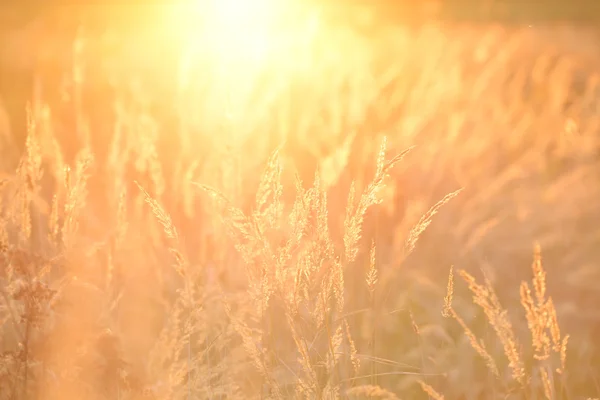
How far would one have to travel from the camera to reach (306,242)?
9.19ft

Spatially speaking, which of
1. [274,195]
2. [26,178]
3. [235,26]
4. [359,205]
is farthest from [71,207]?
[235,26]

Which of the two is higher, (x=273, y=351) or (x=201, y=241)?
(x=201, y=241)

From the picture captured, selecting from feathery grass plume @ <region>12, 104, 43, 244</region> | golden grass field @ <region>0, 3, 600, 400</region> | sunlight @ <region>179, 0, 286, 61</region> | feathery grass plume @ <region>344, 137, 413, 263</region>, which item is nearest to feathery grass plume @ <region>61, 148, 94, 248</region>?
golden grass field @ <region>0, 3, 600, 400</region>

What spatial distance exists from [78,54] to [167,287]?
1404mm

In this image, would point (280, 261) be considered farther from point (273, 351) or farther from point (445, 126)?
point (445, 126)

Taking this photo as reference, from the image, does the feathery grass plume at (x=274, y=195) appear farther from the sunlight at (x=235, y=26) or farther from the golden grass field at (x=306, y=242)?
the sunlight at (x=235, y=26)

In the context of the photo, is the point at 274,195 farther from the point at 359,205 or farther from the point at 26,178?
the point at 26,178

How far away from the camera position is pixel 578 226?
11.6 feet

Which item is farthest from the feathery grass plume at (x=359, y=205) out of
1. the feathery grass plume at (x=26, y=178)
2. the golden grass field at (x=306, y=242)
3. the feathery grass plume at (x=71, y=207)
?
the feathery grass plume at (x=26, y=178)

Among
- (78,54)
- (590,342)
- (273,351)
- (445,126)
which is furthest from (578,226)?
(78,54)

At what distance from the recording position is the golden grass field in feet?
6.62

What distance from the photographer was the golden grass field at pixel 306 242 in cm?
202

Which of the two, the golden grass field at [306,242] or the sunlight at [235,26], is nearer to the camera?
the golden grass field at [306,242]

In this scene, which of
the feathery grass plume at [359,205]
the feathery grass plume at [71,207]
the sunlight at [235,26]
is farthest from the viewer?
the sunlight at [235,26]
